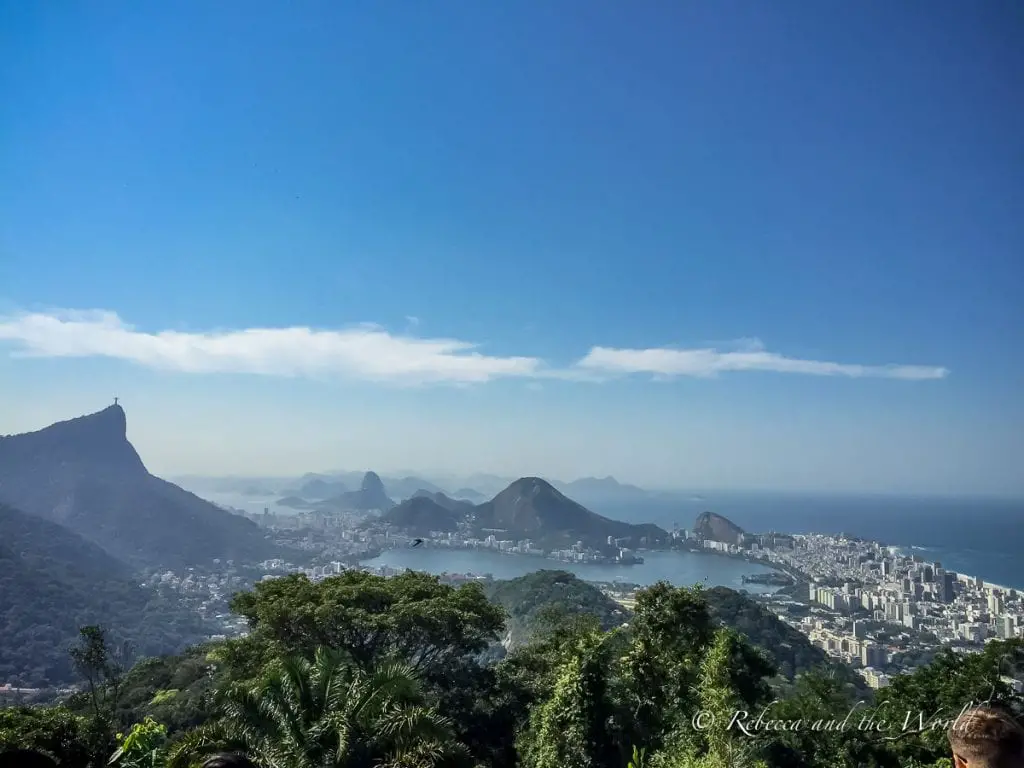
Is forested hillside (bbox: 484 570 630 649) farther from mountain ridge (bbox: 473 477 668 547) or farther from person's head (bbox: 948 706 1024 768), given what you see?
mountain ridge (bbox: 473 477 668 547)

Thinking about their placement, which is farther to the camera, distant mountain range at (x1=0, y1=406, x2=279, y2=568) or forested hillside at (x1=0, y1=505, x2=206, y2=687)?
distant mountain range at (x1=0, y1=406, x2=279, y2=568)

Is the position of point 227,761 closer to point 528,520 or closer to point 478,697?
point 478,697

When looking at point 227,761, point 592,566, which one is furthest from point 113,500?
point 227,761

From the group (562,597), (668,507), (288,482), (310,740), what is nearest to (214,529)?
(562,597)

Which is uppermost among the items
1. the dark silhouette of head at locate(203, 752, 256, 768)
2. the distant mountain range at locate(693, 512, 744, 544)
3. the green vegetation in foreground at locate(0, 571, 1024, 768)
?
the dark silhouette of head at locate(203, 752, 256, 768)

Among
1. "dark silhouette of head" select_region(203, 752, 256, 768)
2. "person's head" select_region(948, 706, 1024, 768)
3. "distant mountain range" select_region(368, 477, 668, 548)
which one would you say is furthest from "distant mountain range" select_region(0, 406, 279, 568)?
"person's head" select_region(948, 706, 1024, 768)

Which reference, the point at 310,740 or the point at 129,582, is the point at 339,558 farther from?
the point at 310,740

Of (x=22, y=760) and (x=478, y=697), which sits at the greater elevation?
(x=22, y=760)
